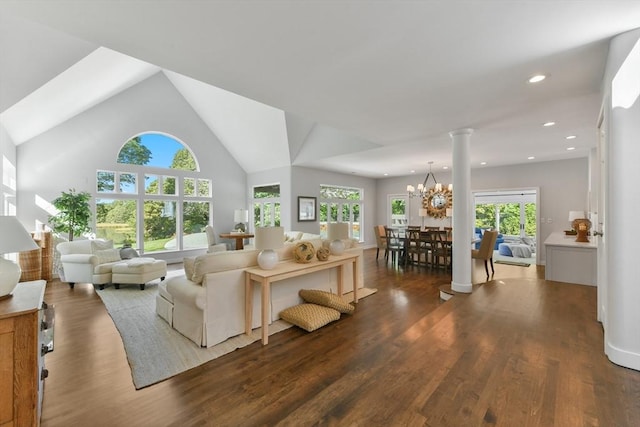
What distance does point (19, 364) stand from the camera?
1445 mm

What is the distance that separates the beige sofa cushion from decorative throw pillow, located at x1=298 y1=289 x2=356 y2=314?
2.84 feet

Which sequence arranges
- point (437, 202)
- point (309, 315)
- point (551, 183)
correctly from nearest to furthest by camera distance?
point (309, 315), point (551, 183), point (437, 202)

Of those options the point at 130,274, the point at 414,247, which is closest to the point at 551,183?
the point at 414,247

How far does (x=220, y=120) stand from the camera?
296 inches

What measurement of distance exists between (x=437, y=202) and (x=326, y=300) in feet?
22.9

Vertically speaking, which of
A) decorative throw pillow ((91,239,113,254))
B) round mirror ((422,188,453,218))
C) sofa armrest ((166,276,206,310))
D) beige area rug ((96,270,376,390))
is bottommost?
beige area rug ((96,270,376,390))

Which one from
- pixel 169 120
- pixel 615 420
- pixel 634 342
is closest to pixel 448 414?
pixel 615 420

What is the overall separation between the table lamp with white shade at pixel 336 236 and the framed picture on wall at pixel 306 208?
379 centimetres

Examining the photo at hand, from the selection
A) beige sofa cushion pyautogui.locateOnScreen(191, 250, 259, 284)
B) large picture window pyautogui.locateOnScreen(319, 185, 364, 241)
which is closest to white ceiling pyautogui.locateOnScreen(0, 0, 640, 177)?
beige sofa cushion pyautogui.locateOnScreen(191, 250, 259, 284)

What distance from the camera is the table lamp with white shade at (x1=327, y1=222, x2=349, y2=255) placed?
4102mm

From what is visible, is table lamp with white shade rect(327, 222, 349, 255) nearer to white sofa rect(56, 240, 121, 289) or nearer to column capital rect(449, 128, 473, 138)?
column capital rect(449, 128, 473, 138)

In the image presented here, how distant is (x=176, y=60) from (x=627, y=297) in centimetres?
420

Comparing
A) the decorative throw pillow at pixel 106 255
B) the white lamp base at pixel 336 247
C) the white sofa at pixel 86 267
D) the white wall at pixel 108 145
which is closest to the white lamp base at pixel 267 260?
the white lamp base at pixel 336 247

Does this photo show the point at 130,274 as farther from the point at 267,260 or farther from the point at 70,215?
the point at 267,260
